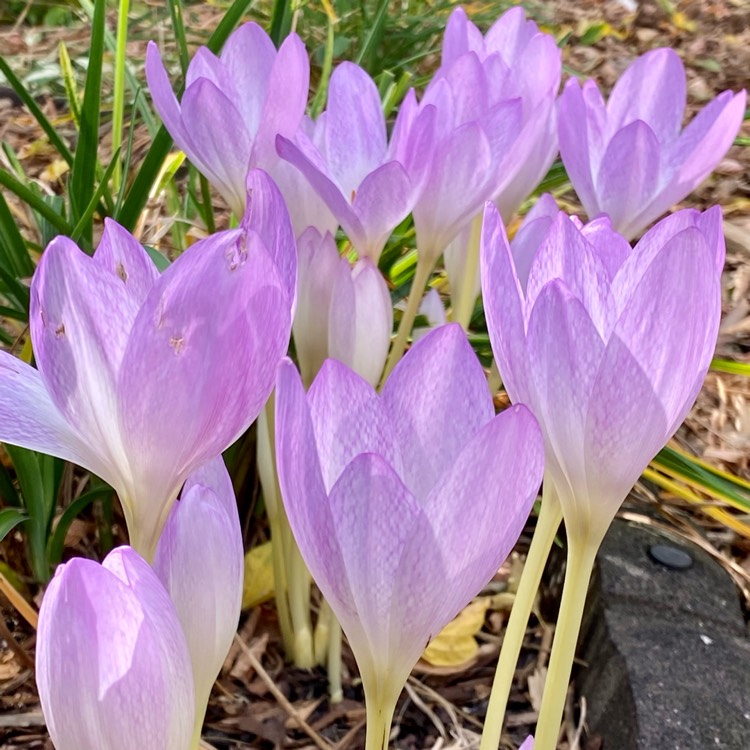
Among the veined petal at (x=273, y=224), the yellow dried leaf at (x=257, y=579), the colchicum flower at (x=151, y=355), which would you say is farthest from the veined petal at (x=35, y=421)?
the yellow dried leaf at (x=257, y=579)

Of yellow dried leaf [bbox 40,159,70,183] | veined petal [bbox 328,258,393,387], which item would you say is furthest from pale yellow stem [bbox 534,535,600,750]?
yellow dried leaf [bbox 40,159,70,183]

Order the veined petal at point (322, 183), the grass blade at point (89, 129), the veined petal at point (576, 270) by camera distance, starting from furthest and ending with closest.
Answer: the grass blade at point (89, 129), the veined petal at point (322, 183), the veined petal at point (576, 270)

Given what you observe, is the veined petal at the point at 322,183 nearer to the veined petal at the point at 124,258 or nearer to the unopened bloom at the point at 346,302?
the unopened bloom at the point at 346,302

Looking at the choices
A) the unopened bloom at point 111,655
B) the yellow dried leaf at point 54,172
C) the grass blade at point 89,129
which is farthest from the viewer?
the yellow dried leaf at point 54,172

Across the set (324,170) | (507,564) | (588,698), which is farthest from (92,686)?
(507,564)

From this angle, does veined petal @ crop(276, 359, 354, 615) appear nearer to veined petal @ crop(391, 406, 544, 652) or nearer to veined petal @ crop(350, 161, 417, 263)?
veined petal @ crop(391, 406, 544, 652)

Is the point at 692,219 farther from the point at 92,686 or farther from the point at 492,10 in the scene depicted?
the point at 492,10
